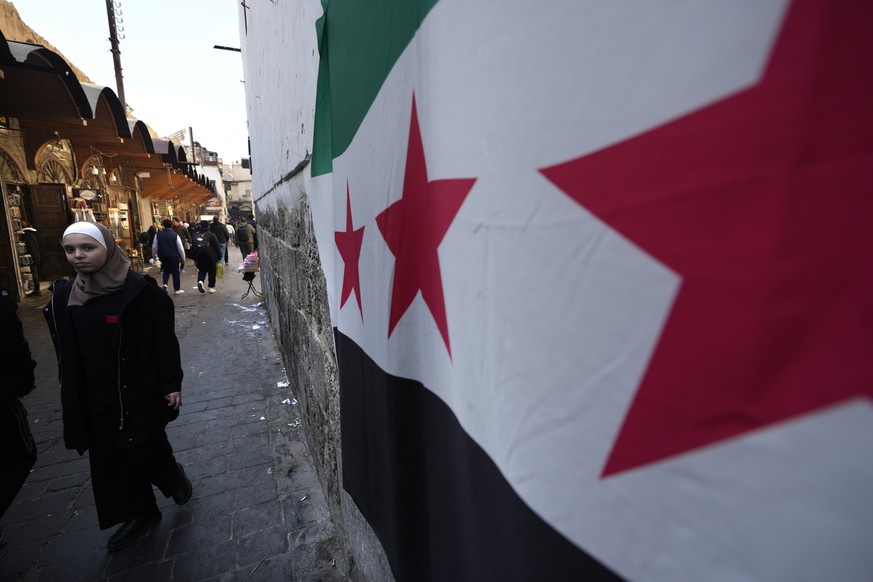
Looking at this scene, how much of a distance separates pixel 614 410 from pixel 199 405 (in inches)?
187

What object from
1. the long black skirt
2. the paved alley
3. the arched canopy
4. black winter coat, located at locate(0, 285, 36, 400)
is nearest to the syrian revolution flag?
the paved alley

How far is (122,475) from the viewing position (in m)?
2.47

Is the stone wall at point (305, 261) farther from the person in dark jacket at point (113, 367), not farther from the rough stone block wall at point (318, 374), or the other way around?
the person in dark jacket at point (113, 367)

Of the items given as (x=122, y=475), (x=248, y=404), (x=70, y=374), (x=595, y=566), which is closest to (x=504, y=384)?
(x=595, y=566)

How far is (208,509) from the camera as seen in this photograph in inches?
110

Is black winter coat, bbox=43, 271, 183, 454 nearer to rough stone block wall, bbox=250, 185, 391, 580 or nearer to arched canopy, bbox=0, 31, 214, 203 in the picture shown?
rough stone block wall, bbox=250, 185, 391, 580

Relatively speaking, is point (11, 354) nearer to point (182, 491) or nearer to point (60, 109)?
point (182, 491)

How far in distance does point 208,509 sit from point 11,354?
1.47 m

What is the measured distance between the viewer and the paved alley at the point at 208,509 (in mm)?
2355

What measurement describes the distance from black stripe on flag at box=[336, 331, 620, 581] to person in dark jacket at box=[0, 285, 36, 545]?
195 cm

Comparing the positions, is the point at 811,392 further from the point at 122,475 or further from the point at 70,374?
the point at 122,475

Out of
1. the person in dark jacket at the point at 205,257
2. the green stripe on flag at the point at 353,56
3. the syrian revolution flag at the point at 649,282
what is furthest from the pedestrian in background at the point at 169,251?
the syrian revolution flag at the point at 649,282

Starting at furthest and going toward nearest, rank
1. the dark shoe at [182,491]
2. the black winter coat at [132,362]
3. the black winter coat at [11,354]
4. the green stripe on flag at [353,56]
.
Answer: the dark shoe at [182,491], the black winter coat at [132,362], the black winter coat at [11,354], the green stripe on flag at [353,56]

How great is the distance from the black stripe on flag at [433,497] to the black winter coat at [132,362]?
1.47 meters
